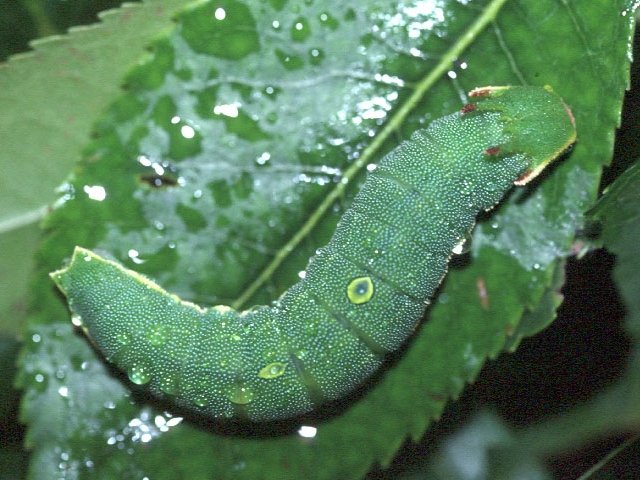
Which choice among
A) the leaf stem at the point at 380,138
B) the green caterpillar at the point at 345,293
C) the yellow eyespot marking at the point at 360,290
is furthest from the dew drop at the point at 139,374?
the yellow eyespot marking at the point at 360,290

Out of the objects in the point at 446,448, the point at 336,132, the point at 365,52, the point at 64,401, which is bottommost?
the point at 446,448

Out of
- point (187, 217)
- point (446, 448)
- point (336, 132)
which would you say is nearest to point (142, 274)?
point (187, 217)

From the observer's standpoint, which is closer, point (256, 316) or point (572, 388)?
point (256, 316)

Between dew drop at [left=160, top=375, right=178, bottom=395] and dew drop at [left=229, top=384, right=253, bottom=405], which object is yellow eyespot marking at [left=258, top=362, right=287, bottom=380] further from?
dew drop at [left=160, top=375, right=178, bottom=395]

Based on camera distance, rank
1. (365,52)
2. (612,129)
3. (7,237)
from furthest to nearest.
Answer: (7,237) < (365,52) < (612,129)

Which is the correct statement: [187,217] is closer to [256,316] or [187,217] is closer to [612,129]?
[256,316]

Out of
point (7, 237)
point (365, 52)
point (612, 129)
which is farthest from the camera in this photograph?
point (7, 237)

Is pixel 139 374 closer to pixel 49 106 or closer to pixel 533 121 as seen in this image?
pixel 49 106

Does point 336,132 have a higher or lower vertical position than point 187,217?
higher
